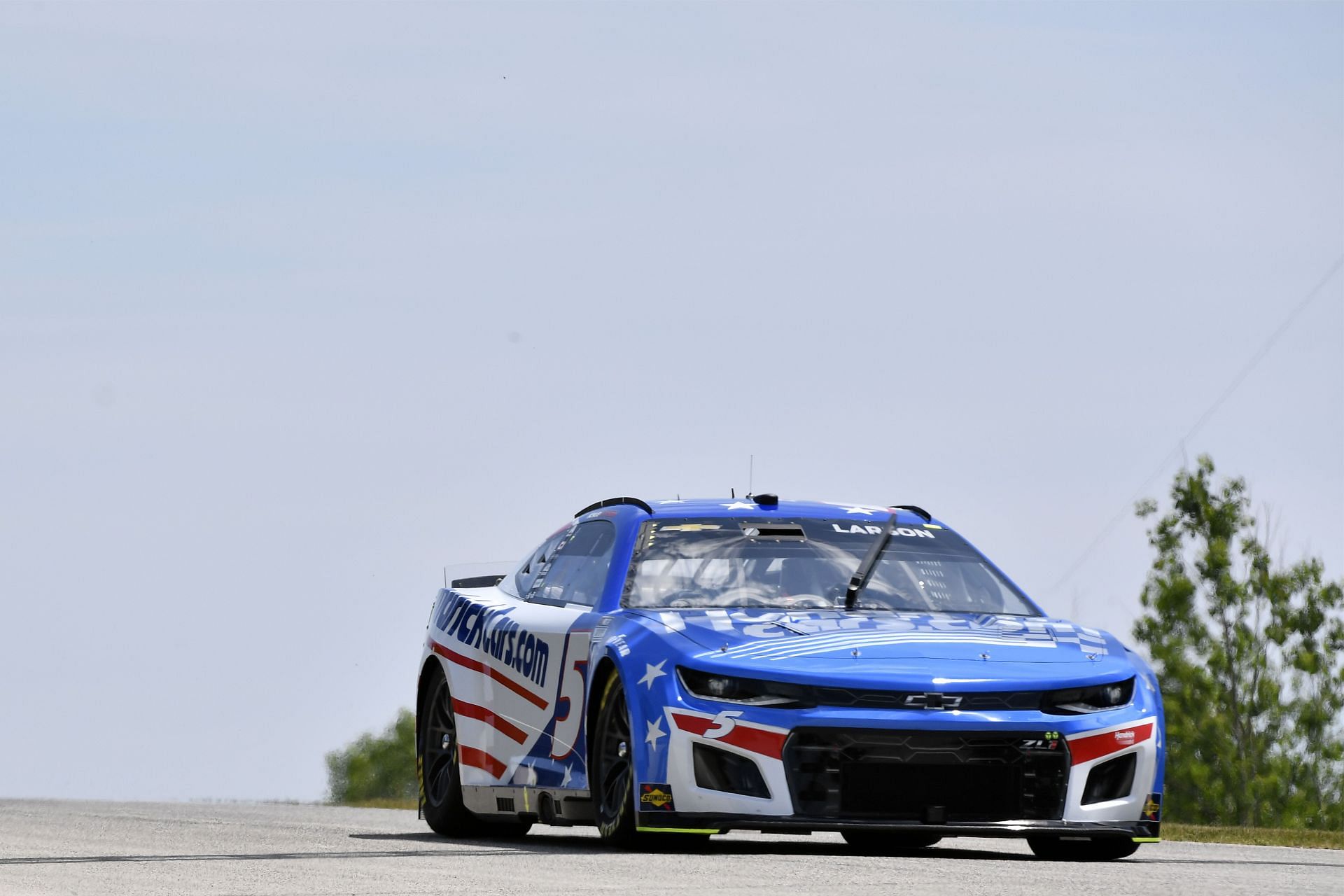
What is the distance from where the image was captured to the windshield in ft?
30.7

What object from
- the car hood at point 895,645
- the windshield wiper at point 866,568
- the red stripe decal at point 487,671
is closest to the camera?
the car hood at point 895,645

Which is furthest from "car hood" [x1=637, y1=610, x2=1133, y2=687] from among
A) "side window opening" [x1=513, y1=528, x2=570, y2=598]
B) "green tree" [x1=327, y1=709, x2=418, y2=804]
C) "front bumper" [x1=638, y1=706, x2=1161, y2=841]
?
"green tree" [x1=327, y1=709, x2=418, y2=804]

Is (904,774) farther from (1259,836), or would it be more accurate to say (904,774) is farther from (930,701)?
(1259,836)

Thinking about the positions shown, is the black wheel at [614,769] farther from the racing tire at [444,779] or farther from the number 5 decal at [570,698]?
the racing tire at [444,779]

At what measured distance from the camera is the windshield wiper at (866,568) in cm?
933

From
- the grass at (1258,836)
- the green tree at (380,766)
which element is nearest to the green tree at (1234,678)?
the grass at (1258,836)

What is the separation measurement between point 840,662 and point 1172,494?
41097 mm

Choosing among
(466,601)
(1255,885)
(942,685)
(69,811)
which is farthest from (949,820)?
(69,811)

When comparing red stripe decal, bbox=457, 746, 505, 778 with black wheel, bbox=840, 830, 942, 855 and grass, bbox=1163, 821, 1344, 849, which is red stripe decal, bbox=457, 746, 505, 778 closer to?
black wheel, bbox=840, 830, 942, 855

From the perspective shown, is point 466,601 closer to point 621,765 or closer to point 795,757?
point 621,765

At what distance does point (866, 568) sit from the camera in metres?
9.56

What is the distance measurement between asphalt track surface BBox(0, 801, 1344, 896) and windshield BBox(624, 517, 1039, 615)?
105 centimetres

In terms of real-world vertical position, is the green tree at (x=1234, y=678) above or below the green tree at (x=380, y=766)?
above

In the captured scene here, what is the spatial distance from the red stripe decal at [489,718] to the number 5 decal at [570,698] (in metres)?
0.43
